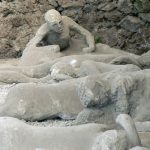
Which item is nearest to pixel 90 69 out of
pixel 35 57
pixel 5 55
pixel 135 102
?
pixel 135 102

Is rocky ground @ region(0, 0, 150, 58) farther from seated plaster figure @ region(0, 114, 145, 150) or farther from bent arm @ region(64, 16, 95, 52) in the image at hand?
seated plaster figure @ region(0, 114, 145, 150)

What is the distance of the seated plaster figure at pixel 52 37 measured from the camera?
475 cm

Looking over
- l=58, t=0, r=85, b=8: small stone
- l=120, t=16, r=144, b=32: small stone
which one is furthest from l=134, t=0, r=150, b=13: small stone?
l=58, t=0, r=85, b=8: small stone

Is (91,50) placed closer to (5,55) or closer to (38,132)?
(5,55)

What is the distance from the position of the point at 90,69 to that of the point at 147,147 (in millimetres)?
1230

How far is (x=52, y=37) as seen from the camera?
4.95 meters

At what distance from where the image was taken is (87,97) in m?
3.05

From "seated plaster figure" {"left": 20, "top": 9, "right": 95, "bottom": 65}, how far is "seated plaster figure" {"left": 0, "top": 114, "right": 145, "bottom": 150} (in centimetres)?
199

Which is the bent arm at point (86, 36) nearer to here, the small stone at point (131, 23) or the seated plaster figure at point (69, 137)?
the small stone at point (131, 23)

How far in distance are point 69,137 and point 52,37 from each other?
2.43 metres

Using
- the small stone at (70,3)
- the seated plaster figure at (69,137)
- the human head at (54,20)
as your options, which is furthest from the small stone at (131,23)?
the seated plaster figure at (69,137)

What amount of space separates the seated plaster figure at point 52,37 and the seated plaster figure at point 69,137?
6.53ft

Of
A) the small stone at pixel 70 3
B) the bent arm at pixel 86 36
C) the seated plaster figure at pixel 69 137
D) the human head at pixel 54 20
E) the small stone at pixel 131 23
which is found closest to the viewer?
the seated plaster figure at pixel 69 137

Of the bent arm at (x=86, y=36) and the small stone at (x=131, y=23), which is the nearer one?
the bent arm at (x=86, y=36)
